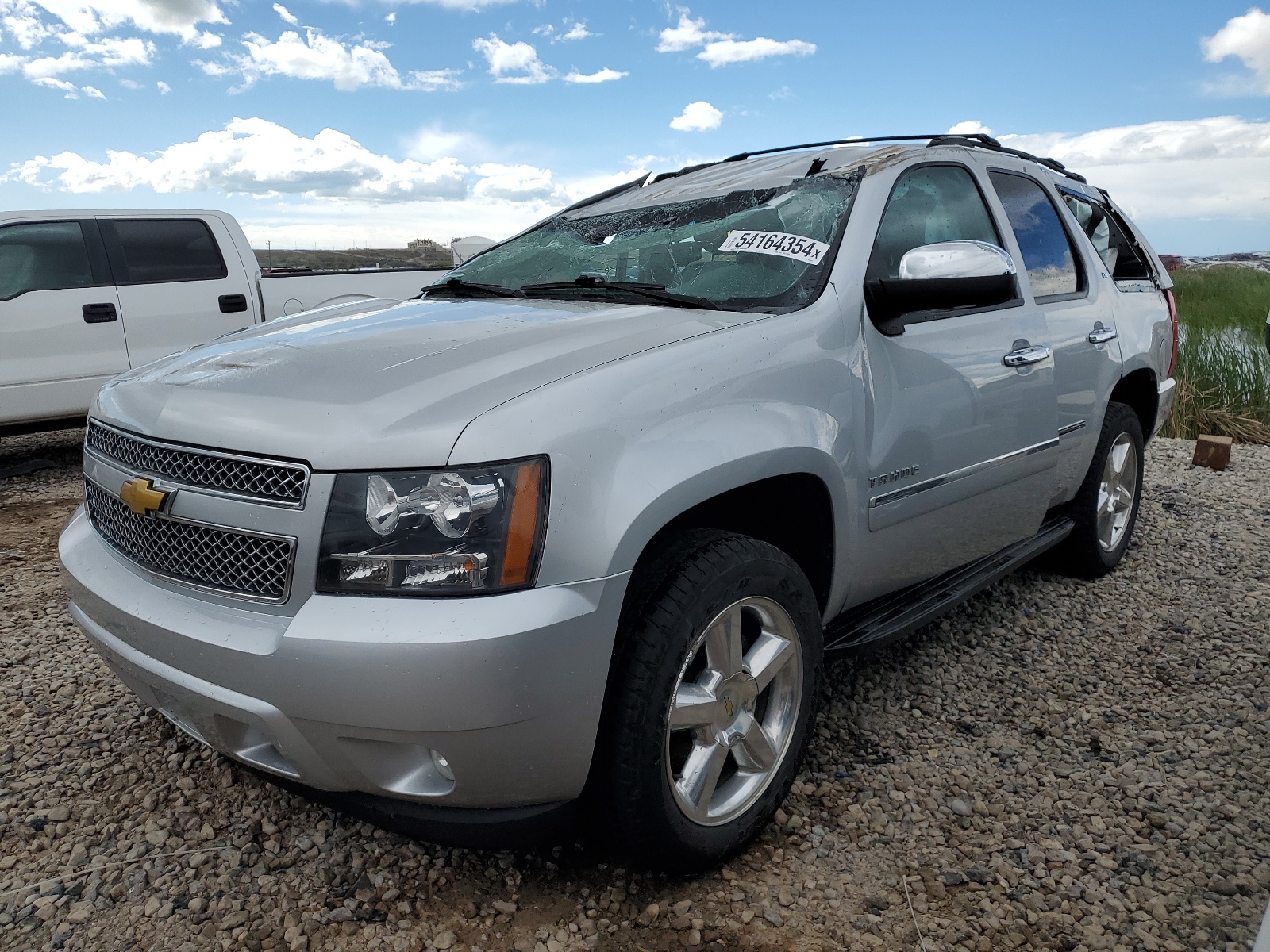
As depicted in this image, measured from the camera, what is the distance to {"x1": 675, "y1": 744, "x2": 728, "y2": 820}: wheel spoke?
209 centimetres

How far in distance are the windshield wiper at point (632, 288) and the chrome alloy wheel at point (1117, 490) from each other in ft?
7.70

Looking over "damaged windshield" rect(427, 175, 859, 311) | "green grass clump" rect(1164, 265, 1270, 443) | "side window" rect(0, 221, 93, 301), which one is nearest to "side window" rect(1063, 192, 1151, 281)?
"damaged windshield" rect(427, 175, 859, 311)

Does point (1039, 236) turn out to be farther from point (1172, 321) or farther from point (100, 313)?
point (100, 313)

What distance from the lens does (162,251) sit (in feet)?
22.5

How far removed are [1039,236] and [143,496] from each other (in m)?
3.17

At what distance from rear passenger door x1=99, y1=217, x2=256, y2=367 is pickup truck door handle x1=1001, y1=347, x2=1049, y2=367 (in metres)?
5.58

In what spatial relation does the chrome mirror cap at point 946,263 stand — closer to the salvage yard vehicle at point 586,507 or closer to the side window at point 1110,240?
the salvage yard vehicle at point 586,507

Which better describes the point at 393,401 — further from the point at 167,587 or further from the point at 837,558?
the point at 837,558

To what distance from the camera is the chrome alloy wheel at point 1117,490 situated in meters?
4.08

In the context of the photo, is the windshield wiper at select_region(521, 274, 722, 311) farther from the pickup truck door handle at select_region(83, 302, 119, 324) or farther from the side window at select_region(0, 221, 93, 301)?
the side window at select_region(0, 221, 93, 301)

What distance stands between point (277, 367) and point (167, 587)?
53cm

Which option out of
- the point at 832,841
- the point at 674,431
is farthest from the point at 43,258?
the point at 832,841

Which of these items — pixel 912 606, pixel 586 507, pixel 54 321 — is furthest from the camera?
pixel 54 321

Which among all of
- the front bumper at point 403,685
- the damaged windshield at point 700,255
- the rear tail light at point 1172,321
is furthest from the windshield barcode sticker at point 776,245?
the rear tail light at point 1172,321
